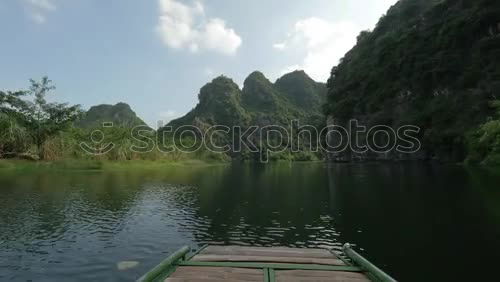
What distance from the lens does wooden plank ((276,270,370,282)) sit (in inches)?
372

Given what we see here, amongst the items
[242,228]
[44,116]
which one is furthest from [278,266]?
[44,116]

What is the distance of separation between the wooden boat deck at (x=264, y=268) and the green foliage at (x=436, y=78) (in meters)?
83.2

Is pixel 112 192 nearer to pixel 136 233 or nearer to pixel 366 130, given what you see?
pixel 136 233

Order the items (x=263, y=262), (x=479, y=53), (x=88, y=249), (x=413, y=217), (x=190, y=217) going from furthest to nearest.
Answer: (x=479, y=53), (x=190, y=217), (x=413, y=217), (x=88, y=249), (x=263, y=262)

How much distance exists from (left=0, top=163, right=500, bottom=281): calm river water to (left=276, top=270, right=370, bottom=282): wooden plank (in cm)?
532

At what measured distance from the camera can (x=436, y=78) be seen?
104 meters

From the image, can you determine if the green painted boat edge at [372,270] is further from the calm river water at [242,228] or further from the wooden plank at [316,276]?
the calm river water at [242,228]

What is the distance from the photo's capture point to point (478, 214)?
25203mm

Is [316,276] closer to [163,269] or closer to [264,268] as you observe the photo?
[264,268]

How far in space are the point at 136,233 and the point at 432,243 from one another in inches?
656

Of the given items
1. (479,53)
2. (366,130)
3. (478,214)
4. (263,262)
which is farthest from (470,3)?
(263,262)

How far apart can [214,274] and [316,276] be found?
2727mm

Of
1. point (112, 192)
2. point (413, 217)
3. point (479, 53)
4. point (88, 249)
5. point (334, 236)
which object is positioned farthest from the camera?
point (479, 53)

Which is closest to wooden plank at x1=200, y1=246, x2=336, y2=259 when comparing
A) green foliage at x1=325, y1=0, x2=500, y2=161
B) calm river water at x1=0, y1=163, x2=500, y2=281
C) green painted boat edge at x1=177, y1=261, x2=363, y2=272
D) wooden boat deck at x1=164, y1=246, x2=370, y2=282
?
wooden boat deck at x1=164, y1=246, x2=370, y2=282
